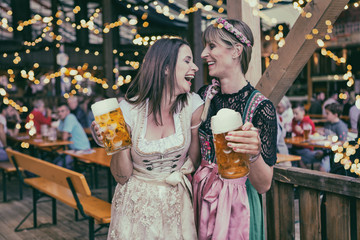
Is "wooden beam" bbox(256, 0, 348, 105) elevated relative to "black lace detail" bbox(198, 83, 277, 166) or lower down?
elevated

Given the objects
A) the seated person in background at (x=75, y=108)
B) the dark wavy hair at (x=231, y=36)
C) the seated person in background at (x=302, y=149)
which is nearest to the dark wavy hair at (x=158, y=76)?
the dark wavy hair at (x=231, y=36)

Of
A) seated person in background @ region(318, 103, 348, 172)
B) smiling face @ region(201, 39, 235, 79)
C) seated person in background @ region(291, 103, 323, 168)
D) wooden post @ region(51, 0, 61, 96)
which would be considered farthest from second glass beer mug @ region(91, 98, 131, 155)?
wooden post @ region(51, 0, 61, 96)

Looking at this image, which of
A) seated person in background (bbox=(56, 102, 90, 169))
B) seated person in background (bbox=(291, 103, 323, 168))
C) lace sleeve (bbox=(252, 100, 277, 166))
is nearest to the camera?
lace sleeve (bbox=(252, 100, 277, 166))

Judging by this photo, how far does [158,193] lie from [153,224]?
0.13 m

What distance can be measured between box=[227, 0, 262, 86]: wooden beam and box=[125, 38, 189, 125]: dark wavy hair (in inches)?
33.3

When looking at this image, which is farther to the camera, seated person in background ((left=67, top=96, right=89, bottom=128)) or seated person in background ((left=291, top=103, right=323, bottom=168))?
seated person in background ((left=67, top=96, right=89, bottom=128))

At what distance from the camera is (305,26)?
2.10 meters

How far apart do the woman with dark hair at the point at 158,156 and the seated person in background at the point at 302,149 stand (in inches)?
166

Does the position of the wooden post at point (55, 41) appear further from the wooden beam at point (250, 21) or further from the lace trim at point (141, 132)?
the lace trim at point (141, 132)

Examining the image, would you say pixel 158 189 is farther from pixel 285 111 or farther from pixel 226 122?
pixel 285 111

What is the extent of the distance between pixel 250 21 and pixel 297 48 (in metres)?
0.39

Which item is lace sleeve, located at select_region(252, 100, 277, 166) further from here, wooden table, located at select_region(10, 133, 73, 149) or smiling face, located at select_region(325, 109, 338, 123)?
wooden table, located at select_region(10, 133, 73, 149)

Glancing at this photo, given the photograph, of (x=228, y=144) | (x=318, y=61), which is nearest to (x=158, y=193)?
(x=228, y=144)

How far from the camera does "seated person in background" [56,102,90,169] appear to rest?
5.59 m
